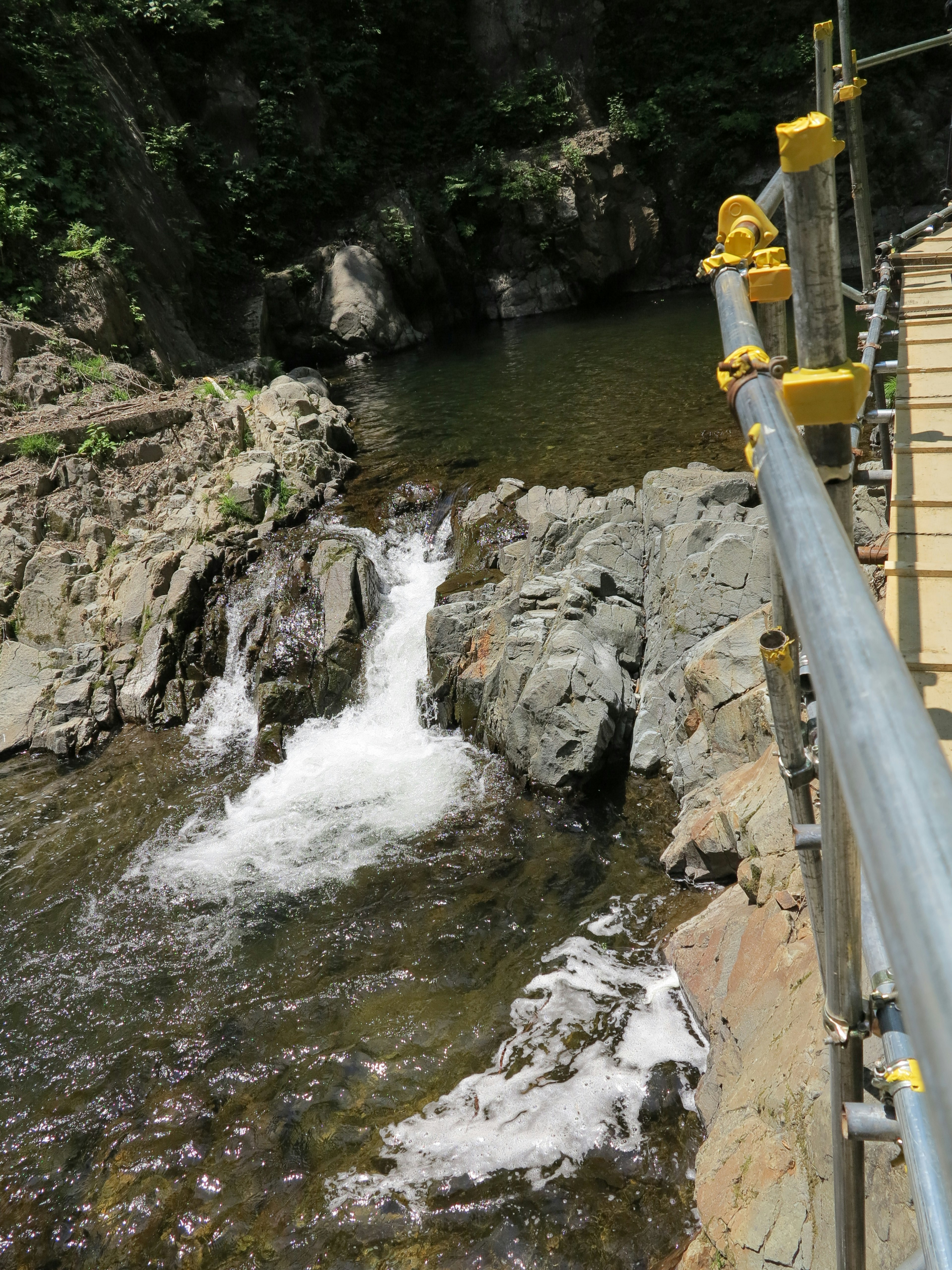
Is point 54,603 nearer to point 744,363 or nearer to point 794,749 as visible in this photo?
point 794,749

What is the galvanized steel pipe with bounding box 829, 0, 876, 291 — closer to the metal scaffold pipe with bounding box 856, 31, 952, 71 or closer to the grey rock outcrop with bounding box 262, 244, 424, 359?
the metal scaffold pipe with bounding box 856, 31, 952, 71

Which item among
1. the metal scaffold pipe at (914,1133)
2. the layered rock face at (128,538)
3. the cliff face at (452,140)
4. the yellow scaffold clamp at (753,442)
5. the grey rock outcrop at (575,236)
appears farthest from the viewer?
the grey rock outcrop at (575,236)

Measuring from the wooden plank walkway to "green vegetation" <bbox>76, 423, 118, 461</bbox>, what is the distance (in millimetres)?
10500

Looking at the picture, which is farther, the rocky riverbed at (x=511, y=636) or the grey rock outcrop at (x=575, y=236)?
the grey rock outcrop at (x=575, y=236)

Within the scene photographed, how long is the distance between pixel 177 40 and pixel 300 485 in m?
16.8

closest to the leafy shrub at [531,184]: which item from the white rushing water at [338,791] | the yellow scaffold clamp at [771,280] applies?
the white rushing water at [338,791]

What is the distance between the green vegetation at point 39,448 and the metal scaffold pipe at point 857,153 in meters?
10.5

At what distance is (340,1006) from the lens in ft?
18.7

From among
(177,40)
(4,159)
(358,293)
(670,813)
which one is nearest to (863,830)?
(670,813)

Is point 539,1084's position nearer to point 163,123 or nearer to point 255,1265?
point 255,1265

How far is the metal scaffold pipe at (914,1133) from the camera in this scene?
1127 millimetres

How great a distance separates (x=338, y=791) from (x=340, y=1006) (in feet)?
8.73

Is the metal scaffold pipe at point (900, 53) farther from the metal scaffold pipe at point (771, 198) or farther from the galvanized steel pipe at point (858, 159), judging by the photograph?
the metal scaffold pipe at point (771, 198)

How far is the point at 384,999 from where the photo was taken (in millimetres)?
5684
